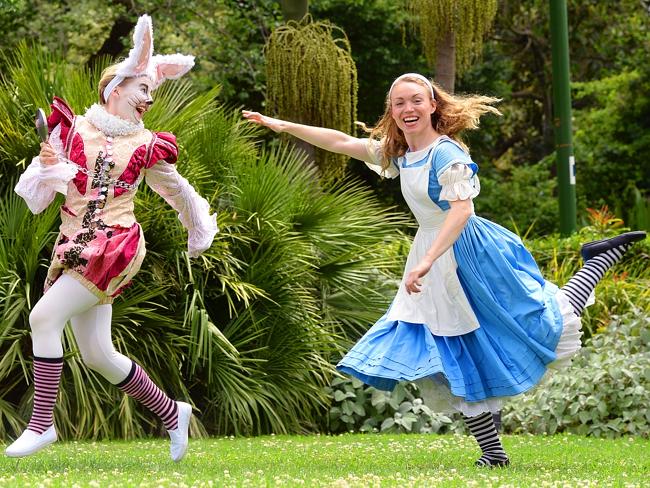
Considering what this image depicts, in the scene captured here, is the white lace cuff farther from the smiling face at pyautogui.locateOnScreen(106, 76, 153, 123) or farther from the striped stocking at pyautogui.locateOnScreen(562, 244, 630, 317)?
the striped stocking at pyautogui.locateOnScreen(562, 244, 630, 317)

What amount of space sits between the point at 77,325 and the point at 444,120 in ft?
6.68

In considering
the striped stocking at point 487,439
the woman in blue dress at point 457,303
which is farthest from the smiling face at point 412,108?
the striped stocking at point 487,439

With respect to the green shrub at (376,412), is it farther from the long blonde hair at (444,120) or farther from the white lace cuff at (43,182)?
the white lace cuff at (43,182)

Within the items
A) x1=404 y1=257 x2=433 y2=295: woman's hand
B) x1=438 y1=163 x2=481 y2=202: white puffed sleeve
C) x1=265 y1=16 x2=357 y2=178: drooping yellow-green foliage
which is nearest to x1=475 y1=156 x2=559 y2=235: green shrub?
x1=265 y1=16 x2=357 y2=178: drooping yellow-green foliage

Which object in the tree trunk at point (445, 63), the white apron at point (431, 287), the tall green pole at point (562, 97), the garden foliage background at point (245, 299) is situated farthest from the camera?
the tree trunk at point (445, 63)

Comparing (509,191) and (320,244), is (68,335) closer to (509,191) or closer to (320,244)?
(320,244)

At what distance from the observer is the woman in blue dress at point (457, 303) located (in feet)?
17.1

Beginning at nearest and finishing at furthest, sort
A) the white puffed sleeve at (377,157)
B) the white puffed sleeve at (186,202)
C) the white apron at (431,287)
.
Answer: the white apron at (431,287) → the white puffed sleeve at (186,202) → the white puffed sleeve at (377,157)

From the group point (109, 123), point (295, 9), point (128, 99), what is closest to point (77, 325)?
point (109, 123)

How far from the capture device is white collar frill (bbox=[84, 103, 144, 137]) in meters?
5.35

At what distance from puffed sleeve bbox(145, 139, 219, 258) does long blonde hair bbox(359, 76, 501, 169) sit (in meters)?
0.95

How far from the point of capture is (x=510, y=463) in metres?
5.81

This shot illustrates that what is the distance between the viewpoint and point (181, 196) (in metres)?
5.69

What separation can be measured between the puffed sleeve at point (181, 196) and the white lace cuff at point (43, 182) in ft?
1.55
